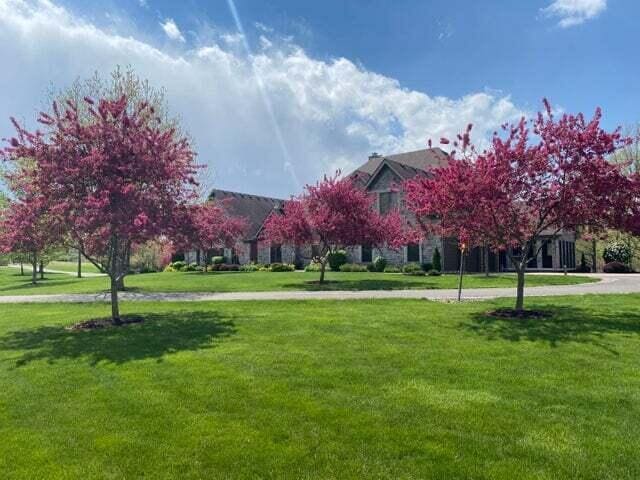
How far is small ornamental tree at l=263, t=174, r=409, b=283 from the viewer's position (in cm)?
2292

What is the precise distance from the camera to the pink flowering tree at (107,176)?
11.3 metres

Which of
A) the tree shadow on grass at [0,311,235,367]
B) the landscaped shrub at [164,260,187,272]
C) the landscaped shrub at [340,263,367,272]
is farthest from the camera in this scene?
the landscaped shrub at [164,260,187,272]

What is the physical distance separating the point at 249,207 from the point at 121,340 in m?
38.2

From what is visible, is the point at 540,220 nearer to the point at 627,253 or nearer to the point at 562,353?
the point at 562,353

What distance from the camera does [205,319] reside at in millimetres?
12609

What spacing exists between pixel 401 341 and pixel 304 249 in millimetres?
32429

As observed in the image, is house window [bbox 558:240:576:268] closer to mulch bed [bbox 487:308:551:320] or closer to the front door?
the front door

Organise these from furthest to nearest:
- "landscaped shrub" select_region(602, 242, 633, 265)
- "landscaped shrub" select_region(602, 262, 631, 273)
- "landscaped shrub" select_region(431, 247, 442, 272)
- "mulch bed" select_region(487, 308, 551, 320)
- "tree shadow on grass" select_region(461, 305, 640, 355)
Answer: "landscaped shrub" select_region(602, 242, 633, 265) < "landscaped shrub" select_region(602, 262, 631, 273) < "landscaped shrub" select_region(431, 247, 442, 272) < "mulch bed" select_region(487, 308, 551, 320) < "tree shadow on grass" select_region(461, 305, 640, 355)

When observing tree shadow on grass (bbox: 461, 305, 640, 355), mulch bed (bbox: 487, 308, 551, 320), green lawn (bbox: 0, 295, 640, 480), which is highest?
mulch bed (bbox: 487, 308, 551, 320)

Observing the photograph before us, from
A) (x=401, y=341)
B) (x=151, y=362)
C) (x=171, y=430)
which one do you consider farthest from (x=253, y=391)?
(x=401, y=341)

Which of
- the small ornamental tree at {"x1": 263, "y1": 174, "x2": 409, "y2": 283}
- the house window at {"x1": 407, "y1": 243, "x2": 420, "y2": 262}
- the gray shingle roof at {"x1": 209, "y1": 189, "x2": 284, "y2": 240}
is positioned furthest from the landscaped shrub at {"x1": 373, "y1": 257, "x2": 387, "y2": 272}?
the gray shingle roof at {"x1": 209, "y1": 189, "x2": 284, "y2": 240}

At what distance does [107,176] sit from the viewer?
39.0 ft

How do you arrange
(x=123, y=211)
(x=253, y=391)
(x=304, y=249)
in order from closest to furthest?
(x=253, y=391)
(x=123, y=211)
(x=304, y=249)

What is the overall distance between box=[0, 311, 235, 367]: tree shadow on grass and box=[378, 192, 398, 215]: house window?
2446 centimetres
